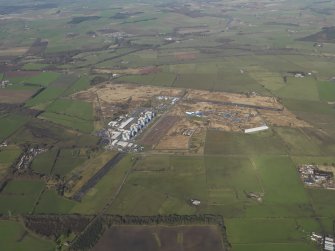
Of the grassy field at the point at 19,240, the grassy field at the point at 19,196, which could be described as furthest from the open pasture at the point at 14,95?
the grassy field at the point at 19,240

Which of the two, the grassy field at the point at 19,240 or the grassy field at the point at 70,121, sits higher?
the grassy field at the point at 19,240

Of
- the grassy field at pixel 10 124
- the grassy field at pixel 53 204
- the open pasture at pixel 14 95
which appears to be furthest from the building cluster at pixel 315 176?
the open pasture at pixel 14 95

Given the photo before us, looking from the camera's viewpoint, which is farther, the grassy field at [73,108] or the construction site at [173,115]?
the grassy field at [73,108]

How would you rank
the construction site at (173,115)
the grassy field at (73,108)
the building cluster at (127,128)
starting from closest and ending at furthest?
1. the building cluster at (127,128)
2. the construction site at (173,115)
3. the grassy field at (73,108)

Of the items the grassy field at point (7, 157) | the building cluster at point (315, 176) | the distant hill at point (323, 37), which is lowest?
the distant hill at point (323, 37)

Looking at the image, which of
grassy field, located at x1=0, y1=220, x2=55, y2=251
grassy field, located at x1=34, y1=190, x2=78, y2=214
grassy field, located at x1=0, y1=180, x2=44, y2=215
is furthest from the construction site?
grassy field, located at x1=0, y1=220, x2=55, y2=251

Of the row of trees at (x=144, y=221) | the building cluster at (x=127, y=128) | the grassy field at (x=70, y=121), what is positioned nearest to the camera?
the row of trees at (x=144, y=221)

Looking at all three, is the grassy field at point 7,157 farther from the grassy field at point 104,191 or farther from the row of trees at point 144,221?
the row of trees at point 144,221

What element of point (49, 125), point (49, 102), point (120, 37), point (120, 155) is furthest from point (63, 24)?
point (120, 155)

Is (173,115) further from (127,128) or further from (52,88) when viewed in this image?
(52,88)
